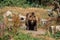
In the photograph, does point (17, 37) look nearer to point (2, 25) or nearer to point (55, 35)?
point (2, 25)

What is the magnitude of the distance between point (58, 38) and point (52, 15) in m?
5.16

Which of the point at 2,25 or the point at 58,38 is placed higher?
the point at 2,25

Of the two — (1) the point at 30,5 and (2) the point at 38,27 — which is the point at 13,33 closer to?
(2) the point at 38,27

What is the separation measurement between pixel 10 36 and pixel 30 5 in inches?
443

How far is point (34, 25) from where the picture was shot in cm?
1250

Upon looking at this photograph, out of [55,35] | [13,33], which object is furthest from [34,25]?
[13,33]

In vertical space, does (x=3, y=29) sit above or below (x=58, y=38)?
above

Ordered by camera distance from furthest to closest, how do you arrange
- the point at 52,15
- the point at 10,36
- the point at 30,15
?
the point at 52,15, the point at 30,15, the point at 10,36

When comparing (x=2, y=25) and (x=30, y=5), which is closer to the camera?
(x=2, y=25)

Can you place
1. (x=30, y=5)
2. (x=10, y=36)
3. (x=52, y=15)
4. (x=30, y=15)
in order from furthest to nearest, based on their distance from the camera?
(x=30, y=5) < (x=52, y=15) < (x=30, y=15) < (x=10, y=36)

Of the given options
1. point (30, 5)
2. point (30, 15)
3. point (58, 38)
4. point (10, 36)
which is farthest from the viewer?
point (30, 5)

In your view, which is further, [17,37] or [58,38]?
[58,38]

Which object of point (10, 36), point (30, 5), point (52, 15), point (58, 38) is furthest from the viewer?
point (30, 5)

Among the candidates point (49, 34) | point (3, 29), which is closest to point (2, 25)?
point (3, 29)
